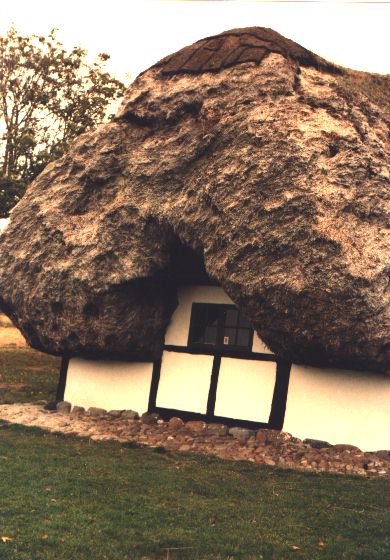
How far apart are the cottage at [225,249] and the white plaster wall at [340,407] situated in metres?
0.03

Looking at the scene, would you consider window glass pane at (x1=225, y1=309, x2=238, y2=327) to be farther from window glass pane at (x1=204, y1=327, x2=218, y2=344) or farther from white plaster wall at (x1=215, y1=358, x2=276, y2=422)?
white plaster wall at (x1=215, y1=358, x2=276, y2=422)

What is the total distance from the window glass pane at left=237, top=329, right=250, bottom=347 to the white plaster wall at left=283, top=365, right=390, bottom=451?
50.7 inches

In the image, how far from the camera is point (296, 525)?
6.98 metres

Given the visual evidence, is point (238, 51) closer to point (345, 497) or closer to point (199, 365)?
Result: point (199, 365)

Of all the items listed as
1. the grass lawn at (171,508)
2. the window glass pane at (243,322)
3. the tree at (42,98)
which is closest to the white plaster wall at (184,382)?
the window glass pane at (243,322)

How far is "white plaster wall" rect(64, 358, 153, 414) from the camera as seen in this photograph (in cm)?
1347

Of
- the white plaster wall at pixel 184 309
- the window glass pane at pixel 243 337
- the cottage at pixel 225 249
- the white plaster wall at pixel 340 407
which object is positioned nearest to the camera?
the cottage at pixel 225 249

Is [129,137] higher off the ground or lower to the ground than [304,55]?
lower

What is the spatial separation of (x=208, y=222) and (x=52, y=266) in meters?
3.97

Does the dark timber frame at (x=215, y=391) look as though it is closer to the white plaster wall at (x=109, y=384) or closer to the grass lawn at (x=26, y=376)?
the white plaster wall at (x=109, y=384)

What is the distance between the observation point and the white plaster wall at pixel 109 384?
44.2 feet

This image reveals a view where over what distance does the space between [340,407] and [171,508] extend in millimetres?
4976

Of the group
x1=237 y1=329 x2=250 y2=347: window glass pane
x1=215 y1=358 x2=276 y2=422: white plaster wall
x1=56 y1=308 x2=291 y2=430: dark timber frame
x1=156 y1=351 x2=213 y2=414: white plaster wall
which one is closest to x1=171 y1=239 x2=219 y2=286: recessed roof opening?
x1=237 y1=329 x2=250 y2=347: window glass pane

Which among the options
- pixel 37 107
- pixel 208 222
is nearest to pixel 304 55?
pixel 208 222
